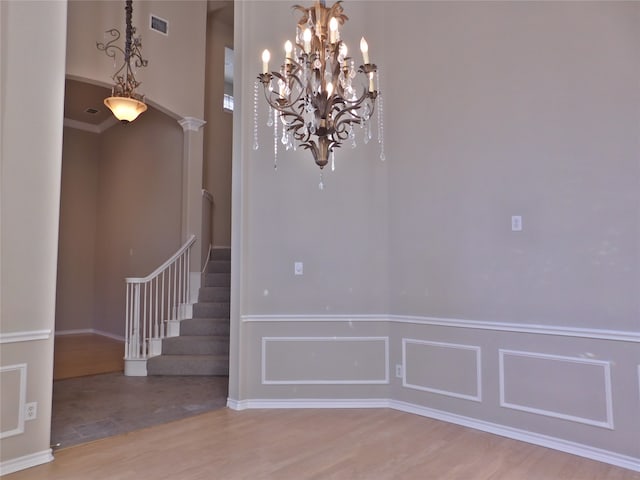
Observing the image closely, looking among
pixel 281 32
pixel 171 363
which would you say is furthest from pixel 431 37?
pixel 171 363

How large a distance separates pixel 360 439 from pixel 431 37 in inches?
133

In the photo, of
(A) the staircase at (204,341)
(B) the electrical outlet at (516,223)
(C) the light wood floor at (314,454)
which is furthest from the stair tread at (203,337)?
(B) the electrical outlet at (516,223)

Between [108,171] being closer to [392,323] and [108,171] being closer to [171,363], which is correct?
[171,363]

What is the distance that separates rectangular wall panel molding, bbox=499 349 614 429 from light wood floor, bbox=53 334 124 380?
4.49m

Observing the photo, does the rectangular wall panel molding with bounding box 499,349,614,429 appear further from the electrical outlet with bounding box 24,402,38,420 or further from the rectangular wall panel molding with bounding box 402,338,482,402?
the electrical outlet with bounding box 24,402,38,420

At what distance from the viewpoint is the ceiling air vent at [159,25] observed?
5.93 m

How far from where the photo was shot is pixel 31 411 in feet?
9.27

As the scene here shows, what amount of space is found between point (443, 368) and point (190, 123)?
15.8 feet

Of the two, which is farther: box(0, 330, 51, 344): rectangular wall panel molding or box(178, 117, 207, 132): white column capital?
box(178, 117, 207, 132): white column capital

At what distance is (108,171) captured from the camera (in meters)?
8.24

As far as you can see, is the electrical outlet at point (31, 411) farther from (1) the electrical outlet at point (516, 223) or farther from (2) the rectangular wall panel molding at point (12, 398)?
(1) the electrical outlet at point (516, 223)

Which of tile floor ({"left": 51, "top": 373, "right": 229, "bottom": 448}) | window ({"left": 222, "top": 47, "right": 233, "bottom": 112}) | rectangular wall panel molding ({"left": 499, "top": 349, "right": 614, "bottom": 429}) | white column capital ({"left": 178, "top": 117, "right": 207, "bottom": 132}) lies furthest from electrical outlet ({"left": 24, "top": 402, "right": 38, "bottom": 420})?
window ({"left": 222, "top": 47, "right": 233, "bottom": 112})

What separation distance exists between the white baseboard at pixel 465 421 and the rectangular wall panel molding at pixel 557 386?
→ 0.17 meters

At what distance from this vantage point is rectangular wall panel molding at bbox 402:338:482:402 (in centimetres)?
350
